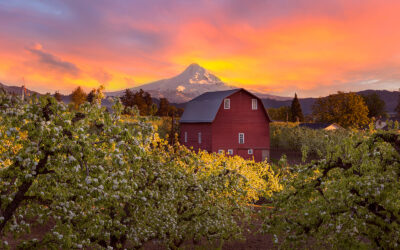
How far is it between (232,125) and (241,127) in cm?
147

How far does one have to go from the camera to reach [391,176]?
7.90m

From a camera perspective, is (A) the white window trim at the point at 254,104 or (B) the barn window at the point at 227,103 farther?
(A) the white window trim at the point at 254,104

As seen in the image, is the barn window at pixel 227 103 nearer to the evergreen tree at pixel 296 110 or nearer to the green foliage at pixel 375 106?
the green foliage at pixel 375 106

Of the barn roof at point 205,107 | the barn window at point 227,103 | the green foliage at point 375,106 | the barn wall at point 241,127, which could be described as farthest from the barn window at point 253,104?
the green foliage at point 375,106

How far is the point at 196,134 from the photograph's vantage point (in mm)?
45375

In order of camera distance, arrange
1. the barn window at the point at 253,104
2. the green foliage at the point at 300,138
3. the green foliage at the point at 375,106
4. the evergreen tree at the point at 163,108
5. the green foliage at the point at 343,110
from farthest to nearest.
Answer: the evergreen tree at the point at 163,108
the green foliage at the point at 375,106
the green foliage at the point at 343,110
the green foliage at the point at 300,138
the barn window at the point at 253,104

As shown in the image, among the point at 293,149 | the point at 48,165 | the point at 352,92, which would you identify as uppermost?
the point at 352,92

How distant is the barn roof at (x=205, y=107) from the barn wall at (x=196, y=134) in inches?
30.5

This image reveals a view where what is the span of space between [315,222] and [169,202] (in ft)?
15.6

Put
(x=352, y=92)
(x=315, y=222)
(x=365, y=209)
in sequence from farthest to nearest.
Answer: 1. (x=352, y=92)
2. (x=315, y=222)
3. (x=365, y=209)

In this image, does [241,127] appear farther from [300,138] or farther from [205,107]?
[300,138]

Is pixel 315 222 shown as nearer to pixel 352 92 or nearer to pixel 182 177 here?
pixel 182 177

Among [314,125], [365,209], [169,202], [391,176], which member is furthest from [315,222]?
[314,125]

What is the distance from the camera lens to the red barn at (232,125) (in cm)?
4259
